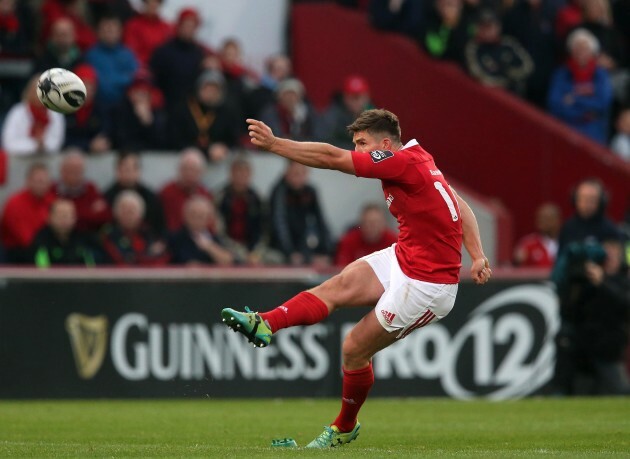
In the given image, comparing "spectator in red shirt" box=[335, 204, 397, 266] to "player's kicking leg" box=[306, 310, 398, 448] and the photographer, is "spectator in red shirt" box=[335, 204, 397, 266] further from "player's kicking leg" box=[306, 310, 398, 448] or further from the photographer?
"player's kicking leg" box=[306, 310, 398, 448]

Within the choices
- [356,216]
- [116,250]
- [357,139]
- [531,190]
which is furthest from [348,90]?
[357,139]

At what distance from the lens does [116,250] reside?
1555 centimetres

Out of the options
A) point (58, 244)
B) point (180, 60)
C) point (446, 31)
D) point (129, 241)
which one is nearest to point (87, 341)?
point (58, 244)

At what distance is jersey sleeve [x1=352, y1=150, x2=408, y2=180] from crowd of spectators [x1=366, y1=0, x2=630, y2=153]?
9.85 metres

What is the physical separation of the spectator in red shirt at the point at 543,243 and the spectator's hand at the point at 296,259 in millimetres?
2725

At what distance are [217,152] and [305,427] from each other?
5.94 meters

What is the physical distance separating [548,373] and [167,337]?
419cm

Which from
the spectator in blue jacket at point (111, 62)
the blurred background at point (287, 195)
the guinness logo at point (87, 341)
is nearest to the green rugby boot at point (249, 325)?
the blurred background at point (287, 195)

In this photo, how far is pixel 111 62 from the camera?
17312 millimetres

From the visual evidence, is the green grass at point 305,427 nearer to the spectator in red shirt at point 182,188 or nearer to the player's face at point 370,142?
the player's face at point 370,142

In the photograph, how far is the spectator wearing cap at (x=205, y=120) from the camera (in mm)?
17031

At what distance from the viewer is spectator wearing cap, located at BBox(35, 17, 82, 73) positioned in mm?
16766

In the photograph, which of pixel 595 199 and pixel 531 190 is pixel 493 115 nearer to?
pixel 531 190

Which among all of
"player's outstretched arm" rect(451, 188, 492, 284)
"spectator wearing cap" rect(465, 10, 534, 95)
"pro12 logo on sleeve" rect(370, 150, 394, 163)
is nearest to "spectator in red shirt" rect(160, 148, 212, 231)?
"spectator wearing cap" rect(465, 10, 534, 95)
